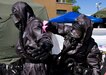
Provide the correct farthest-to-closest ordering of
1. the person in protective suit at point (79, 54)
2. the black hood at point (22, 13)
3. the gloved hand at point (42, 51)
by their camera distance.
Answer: the person in protective suit at point (79, 54), the black hood at point (22, 13), the gloved hand at point (42, 51)

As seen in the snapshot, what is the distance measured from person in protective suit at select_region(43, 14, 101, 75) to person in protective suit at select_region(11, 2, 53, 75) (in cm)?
33

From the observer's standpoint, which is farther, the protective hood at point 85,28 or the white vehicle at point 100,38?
the white vehicle at point 100,38

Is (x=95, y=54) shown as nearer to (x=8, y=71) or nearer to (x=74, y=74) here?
(x=74, y=74)

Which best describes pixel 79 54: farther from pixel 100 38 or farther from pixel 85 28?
pixel 100 38

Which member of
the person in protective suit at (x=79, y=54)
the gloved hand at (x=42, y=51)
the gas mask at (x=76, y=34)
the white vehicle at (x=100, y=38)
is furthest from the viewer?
the white vehicle at (x=100, y=38)

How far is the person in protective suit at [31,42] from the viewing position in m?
4.39

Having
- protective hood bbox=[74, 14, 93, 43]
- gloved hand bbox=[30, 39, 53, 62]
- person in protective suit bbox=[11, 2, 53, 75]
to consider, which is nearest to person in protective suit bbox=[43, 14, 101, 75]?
protective hood bbox=[74, 14, 93, 43]

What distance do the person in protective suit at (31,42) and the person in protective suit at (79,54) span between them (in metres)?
0.33

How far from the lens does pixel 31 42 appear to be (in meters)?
4.46

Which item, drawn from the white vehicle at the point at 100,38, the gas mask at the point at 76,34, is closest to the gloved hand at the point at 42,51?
the gas mask at the point at 76,34

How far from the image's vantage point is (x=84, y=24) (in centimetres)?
497

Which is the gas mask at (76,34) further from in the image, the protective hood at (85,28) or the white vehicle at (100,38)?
the white vehicle at (100,38)

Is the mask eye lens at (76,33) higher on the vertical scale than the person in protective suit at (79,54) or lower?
higher

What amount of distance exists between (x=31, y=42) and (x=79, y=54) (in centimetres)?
80
